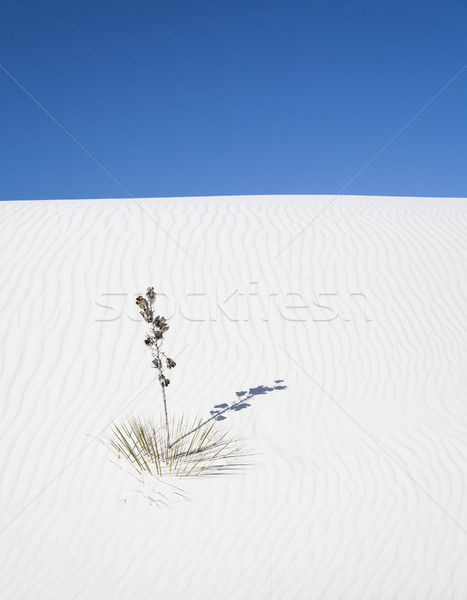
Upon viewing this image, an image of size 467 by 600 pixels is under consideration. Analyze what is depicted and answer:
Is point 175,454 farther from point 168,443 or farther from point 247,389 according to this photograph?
point 247,389

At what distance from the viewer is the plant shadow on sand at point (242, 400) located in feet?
18.4

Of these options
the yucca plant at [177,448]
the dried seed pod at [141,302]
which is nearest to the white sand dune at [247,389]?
the yucca plant at [177,448]

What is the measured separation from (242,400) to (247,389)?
28 centimetres

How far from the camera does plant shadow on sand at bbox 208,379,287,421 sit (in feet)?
18.4

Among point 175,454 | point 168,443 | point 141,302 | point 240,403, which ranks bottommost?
point 175,454

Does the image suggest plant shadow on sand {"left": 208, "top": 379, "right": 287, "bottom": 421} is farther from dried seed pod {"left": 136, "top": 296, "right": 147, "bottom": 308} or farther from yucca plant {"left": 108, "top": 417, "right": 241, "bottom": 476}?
dried seed pod {"left": 136, "top": 296, "right": 147, "bottom": 308}

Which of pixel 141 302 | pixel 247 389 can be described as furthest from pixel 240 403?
pixel 141 302

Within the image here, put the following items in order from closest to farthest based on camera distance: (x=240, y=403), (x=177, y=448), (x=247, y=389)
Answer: (x=177, y=448) → (x=240, y=403) → (x=247, y=389)

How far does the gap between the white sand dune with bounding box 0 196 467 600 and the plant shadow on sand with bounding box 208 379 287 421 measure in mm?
78

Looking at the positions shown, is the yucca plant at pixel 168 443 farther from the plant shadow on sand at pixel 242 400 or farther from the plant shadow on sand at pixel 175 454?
the plant shadow on sand at pixel 242 400

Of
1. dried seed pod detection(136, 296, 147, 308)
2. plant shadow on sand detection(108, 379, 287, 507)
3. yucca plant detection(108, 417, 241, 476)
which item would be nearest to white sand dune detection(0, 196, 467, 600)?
plant shadow on sand detection(108, 379, 287, 507)

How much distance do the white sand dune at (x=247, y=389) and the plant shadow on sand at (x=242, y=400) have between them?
0.08 metres

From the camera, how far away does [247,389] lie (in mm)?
6152

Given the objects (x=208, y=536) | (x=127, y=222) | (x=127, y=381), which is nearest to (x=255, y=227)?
(x=127, y=222)
